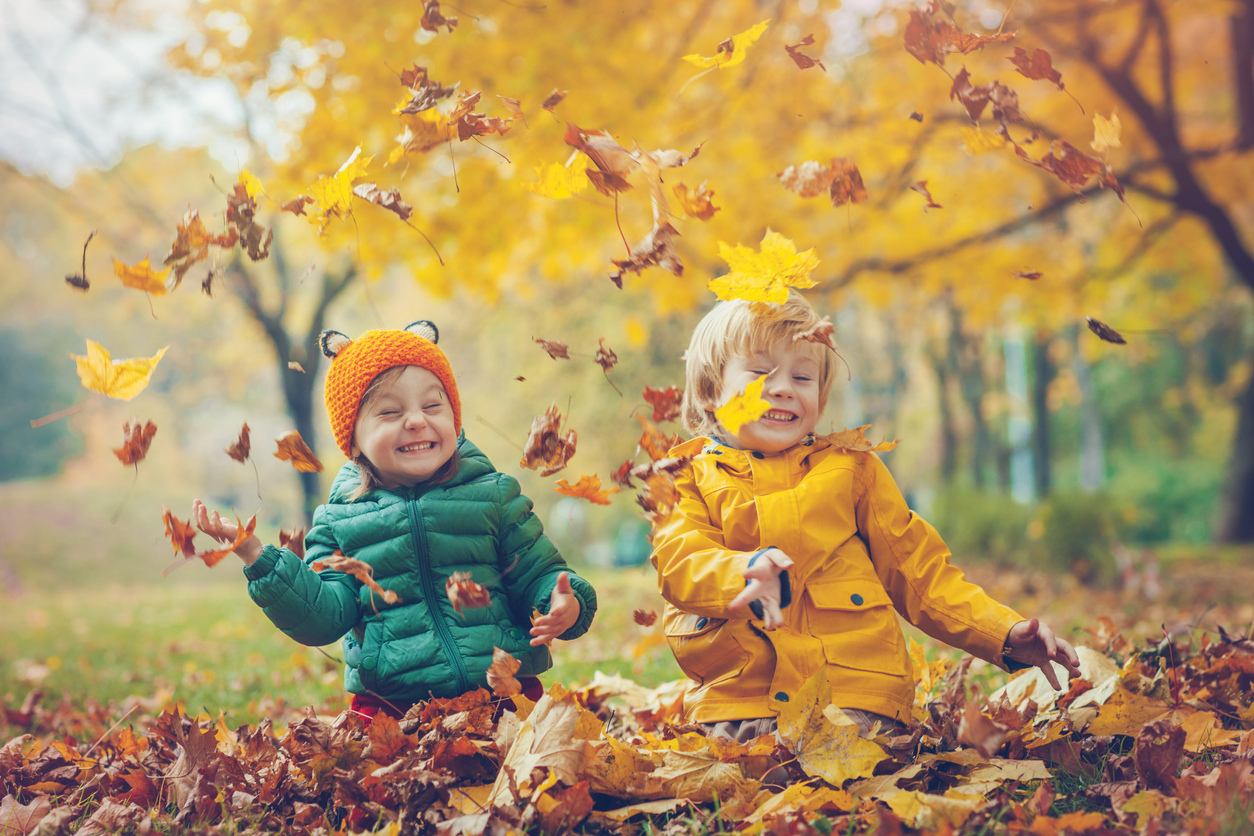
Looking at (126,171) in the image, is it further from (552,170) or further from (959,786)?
(959,786)

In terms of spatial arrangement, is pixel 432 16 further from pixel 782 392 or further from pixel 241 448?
pixel 782 392

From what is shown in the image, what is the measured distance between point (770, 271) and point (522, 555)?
990 millimetres

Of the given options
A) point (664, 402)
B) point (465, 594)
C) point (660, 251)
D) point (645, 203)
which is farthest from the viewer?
point (645, 203)

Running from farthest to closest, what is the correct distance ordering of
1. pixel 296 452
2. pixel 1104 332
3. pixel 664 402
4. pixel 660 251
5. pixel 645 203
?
pixel 645 203 → pixel 664 402 → pixel 296 452 → pixel 1104 332 → pixel 660 251

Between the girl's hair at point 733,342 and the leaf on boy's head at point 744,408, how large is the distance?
0.22m

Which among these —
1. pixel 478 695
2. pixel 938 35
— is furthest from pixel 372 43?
pixel 478 695

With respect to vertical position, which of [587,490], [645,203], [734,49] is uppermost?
[645,203]

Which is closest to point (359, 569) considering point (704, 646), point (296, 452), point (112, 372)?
point (296, 452)

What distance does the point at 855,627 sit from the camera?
84.6 inches

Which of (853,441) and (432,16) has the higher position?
(432,16)

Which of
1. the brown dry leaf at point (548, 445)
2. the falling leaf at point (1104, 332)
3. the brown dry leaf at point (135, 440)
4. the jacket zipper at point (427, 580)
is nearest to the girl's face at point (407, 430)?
the jacket zipper at point (427, 580)

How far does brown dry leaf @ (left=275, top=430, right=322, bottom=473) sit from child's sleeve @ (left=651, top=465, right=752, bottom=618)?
92 cm

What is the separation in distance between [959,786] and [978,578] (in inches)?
318

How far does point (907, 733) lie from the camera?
2115 mm
